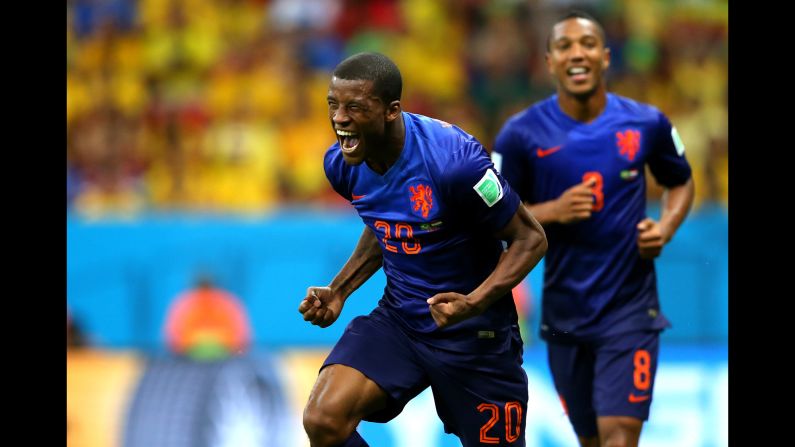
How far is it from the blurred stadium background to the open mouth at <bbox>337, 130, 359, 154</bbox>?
404 cm

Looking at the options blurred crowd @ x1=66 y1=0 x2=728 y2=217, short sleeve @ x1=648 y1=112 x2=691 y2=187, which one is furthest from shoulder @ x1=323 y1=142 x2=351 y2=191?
blurred crowd @ x1=66 y1=0 x2=728 y2=217

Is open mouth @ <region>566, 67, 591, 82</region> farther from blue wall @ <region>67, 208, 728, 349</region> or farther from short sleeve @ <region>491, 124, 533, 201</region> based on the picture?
blue wall @ <region>67, 208, 728, 349</region>

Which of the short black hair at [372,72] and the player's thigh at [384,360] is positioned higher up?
the short black hair at [372,72]

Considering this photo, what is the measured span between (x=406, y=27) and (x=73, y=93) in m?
3.43

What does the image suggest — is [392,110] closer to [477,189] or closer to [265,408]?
[477,189]

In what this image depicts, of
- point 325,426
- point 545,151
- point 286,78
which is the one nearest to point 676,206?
point 545,151

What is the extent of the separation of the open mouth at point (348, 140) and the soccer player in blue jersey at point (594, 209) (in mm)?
1534

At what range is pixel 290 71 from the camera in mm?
12031

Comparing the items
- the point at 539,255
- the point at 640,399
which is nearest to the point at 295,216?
the point at 640,399

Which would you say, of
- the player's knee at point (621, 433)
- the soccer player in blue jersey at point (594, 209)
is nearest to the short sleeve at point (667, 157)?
the soccer player in blue jersey at point (594, 209)

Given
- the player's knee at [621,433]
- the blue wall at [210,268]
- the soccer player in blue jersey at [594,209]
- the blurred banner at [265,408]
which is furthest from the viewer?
the blue wall at [210,268]

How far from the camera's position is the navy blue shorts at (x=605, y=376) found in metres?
6.03

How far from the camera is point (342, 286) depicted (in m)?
5.36

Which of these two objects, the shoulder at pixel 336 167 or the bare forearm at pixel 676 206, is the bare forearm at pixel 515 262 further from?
the bare forearm at pixel 676 206
